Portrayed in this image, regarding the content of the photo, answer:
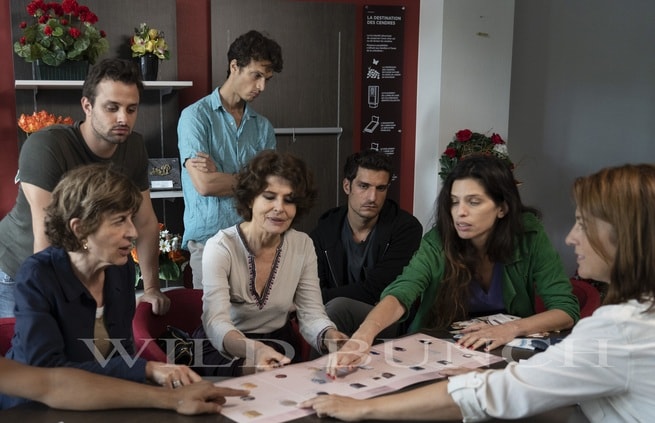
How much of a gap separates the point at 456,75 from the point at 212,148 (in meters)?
2.36

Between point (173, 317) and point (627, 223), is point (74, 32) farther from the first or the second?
point (627, 223)

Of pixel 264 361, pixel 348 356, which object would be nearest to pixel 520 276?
pixel 348 356

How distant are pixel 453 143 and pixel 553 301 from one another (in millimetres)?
2569

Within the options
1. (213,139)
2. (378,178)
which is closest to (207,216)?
(213,139)

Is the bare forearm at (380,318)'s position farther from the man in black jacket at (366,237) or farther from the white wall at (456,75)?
the white wall at (456,75)

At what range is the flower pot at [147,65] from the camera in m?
4.32

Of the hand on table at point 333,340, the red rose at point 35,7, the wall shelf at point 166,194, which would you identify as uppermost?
the red rose at point 35,7

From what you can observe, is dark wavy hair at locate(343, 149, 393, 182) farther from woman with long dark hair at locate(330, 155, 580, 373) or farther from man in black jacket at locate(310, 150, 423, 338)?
woman with long dark hair at locate(330, 155, 580, 373)

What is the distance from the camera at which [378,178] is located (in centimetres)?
330

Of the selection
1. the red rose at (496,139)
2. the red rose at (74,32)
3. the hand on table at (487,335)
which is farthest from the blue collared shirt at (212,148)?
the red rose at (496,139)

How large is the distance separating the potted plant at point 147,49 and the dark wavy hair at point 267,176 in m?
2.13

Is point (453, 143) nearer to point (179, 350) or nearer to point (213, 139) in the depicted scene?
point (213, 139)

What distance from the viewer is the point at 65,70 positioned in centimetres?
411

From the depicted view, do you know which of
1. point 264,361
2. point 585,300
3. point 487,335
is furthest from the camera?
point 585,300
